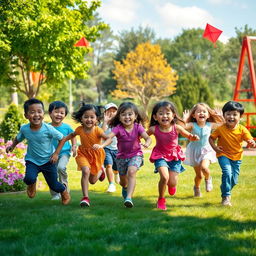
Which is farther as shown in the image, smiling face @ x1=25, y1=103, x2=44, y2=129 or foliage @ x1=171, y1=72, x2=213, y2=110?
foliage @ x1=171, y1=72, x2=213, y2=110

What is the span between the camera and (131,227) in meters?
4.45

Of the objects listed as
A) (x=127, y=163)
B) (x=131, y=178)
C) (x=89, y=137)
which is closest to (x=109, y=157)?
(x=89, y=137)

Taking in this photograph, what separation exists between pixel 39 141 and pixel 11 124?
9568 mm

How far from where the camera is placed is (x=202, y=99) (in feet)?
81.0

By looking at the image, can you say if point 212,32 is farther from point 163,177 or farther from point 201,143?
point 163,177

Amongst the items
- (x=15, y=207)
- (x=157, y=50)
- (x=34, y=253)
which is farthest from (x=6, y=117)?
(x=157, y=50)

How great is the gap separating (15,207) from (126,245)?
9.42 feet

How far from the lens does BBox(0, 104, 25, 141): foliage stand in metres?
15.0

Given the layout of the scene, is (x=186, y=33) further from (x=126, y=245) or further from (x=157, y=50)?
(x=126, y=245)

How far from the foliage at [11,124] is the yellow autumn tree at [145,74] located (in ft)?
80.1

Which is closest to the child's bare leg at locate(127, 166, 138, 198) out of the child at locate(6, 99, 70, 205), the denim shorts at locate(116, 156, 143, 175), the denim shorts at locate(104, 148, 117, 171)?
the denim shorts at locate(116, 156, 143, 175)

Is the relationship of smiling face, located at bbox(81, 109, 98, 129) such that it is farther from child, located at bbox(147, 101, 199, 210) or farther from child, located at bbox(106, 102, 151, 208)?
child, located at bbox(147, 101, 199, 210)

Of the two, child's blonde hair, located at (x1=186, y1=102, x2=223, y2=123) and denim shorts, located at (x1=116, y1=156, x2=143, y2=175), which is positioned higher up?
child's blonde hair, located at (x1=186, y1=102, x2=223, y2=123)

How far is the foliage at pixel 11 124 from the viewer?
15.0 metres
